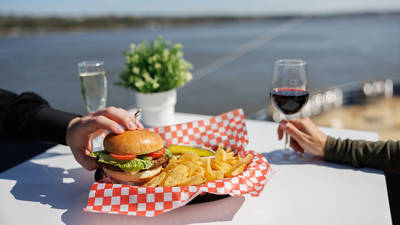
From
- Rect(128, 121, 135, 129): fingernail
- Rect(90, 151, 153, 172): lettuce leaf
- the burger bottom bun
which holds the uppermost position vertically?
Rect(128, 121, 135, 129): fingernail

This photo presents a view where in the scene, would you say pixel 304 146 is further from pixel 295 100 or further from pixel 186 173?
pixel 186 173

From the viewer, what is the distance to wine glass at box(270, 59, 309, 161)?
4.97ft

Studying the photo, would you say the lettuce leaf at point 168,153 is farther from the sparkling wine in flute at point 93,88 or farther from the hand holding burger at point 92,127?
the sparkling wine in flute at point 93,88

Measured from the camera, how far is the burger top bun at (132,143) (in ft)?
4.19

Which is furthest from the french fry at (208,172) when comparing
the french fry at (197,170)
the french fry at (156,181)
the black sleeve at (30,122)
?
the black sleeve at (30,122)

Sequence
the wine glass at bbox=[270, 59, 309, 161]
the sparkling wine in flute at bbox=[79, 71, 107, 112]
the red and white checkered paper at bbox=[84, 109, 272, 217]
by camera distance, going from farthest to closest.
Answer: the sparkling wine in flute at bbox=[79, 71, 107, 112] < the wine glass at bbox=[270, 59, 309, 161] < the red and white checkered paper at bbox=[84, 109, 272, 217]

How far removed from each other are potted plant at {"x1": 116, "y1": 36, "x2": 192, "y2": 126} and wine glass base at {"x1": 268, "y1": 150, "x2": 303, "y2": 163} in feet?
2.53

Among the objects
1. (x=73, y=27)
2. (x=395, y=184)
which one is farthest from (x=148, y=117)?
(x=73, y=27)

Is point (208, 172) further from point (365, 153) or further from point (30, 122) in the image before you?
point (30, 122)

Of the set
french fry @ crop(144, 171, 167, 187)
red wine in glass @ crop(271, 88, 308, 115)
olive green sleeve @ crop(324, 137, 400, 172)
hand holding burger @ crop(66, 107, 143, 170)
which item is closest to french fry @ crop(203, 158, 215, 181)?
french fry @ crop(144, 171, 167, 187)

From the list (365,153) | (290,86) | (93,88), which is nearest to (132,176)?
(93,88)

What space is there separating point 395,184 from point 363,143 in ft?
1.68

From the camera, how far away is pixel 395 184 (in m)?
1.82

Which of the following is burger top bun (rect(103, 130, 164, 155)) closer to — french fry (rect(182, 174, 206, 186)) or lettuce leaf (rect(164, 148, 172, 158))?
lettuce leaf (rect(164, 148, 172, 158))
